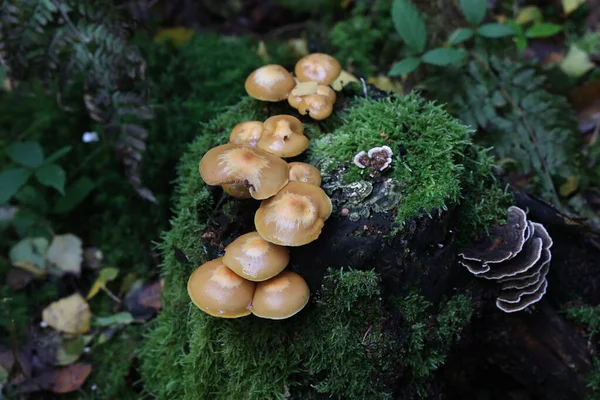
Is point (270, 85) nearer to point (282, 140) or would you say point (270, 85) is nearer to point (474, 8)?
point (282, 140)

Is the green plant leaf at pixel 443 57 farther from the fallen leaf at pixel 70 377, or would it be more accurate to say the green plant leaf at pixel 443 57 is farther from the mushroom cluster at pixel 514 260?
the fallen leaf at pixel 70 377

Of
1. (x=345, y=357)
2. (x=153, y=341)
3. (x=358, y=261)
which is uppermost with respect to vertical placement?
(x=358, y=261)

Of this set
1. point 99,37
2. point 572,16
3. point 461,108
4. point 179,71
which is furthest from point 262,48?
point 572,16

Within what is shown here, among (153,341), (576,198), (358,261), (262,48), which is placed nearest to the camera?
(358,261)

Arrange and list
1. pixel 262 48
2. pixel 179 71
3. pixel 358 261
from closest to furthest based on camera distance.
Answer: pixel 358 261, pixel 179 71, pixel 262 48

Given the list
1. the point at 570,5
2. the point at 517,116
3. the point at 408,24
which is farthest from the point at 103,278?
the point at 570,5

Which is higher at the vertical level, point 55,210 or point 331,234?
point 331,234

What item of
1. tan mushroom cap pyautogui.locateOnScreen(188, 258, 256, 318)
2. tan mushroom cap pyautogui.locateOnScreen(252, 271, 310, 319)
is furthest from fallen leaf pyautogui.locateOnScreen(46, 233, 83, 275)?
tan mushroom cap pyautogui.locateOnScreen(252, 271, 310, 319)

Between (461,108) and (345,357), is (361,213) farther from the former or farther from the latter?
(461,108)
